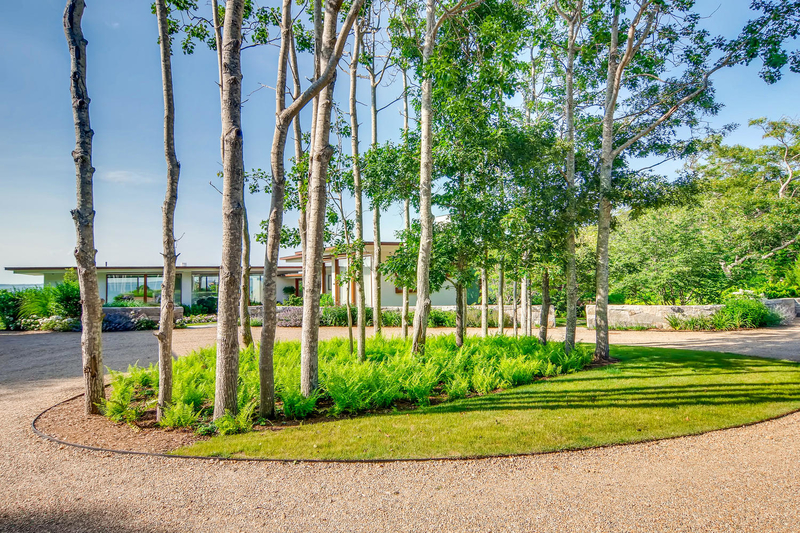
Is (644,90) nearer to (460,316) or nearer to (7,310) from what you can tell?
(460,316)

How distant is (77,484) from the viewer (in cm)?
338

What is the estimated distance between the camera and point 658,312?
50.3 ft

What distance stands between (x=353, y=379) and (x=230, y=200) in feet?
9.55

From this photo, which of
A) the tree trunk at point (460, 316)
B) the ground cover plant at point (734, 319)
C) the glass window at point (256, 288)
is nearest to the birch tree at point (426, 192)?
the tree trunk at point (460, 316)

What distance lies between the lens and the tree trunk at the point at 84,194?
512 centimetres

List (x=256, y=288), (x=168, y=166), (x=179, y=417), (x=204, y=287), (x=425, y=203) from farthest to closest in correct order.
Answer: (x=256, y=288) → (x=204, y=287) → (x=425, y=203) → (x=168, y=166) → (x=179, y=417)

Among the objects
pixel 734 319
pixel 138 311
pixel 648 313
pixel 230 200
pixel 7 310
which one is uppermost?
pixel 230 200

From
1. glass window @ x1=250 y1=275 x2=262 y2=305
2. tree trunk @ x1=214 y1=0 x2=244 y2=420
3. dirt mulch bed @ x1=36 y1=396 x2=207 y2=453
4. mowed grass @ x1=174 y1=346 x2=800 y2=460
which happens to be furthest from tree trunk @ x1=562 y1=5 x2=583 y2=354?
glass window @ x1=250 y1=275 x2=262 y2=305

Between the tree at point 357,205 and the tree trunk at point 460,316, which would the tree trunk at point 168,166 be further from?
the tree trunk at point 460,316

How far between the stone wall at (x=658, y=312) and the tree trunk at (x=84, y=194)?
15.7m

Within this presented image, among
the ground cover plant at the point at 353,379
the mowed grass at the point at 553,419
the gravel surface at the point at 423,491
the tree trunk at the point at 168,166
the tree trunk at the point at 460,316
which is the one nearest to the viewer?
the gravel surface at the point at 423,491

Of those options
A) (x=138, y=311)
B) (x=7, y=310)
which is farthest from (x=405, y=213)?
(x=7, y=310)

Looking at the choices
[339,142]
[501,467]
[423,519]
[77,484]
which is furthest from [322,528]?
[339,142]

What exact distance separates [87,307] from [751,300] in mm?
19799
